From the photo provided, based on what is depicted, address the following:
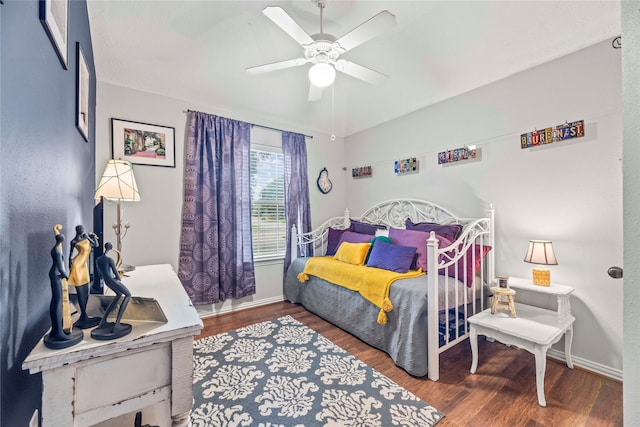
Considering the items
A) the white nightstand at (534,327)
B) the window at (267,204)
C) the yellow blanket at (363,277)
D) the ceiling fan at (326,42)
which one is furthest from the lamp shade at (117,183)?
the white nightstand at (534,327)

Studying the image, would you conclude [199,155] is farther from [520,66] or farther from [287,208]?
[520,66]

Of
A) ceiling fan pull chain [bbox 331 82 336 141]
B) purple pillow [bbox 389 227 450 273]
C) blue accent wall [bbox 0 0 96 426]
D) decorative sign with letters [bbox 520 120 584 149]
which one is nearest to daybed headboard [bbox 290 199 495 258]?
purple pillow [bbox 389 227 450 273]

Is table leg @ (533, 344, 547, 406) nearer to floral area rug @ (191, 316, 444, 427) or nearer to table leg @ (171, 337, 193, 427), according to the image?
floral area rug @ (191, 316, 444, 427)

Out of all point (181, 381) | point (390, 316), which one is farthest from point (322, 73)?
point (390, 316)

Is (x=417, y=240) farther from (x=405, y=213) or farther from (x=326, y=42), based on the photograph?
(x=326, y=42)

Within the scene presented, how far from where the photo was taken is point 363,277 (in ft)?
8.05

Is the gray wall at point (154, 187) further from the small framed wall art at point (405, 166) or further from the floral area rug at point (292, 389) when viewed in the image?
the small framed wall art at point (405, 166)

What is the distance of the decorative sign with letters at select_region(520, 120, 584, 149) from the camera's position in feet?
6.89

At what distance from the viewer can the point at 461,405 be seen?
1663 mm

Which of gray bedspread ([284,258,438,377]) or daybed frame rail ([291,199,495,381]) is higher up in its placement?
daybed frame rail ([291,199,495,381])

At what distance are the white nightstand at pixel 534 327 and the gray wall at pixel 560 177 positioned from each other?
196 mm

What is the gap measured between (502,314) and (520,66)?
217cm

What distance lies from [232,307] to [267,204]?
139cm

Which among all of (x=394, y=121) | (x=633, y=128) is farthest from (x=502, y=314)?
(x=394, y=121)
